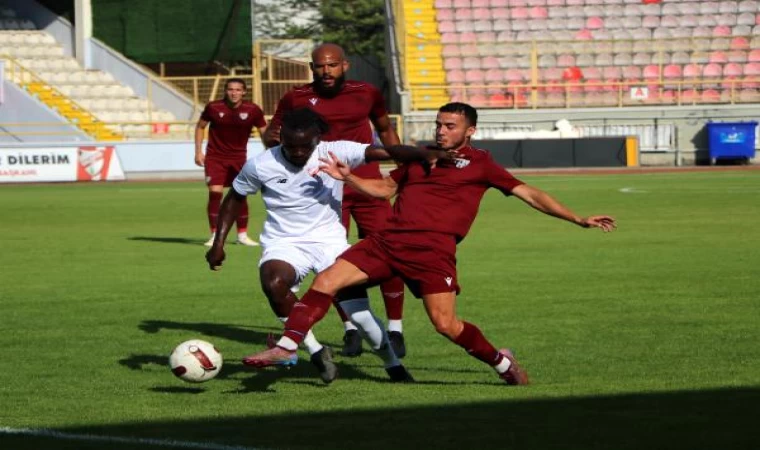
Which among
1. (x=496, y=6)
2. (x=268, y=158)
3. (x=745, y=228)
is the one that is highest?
(x=496, y=6)

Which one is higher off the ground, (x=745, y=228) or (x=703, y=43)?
(x=703, y=43)

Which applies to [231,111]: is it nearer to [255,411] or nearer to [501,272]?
[501,272]

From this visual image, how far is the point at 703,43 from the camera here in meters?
45.9

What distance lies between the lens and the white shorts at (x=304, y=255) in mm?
8555

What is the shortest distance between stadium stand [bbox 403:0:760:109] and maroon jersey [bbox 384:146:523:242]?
113 ft

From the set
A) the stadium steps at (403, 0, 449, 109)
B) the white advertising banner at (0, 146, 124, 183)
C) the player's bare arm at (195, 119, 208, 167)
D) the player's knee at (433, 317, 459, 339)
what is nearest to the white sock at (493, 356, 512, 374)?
the player's knee at (433, 317, 459, 339)

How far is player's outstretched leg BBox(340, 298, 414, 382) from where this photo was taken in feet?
27.2

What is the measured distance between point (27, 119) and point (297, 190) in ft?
118

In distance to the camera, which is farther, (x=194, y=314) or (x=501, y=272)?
(x=501, y=272)

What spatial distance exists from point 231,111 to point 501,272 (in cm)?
512

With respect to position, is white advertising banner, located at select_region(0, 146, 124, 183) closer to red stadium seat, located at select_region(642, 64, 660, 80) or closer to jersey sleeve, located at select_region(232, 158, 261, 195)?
red stadium seat, located at select_region(642, 64, 660, 80)

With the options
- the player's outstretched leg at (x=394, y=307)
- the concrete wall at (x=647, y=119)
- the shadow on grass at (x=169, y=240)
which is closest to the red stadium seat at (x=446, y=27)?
the concrete wall at (x=647, y=119)

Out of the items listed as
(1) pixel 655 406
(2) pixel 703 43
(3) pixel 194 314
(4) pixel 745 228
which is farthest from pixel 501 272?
(2) pixel 703 43

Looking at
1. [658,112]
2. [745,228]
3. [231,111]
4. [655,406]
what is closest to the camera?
[655,406]
